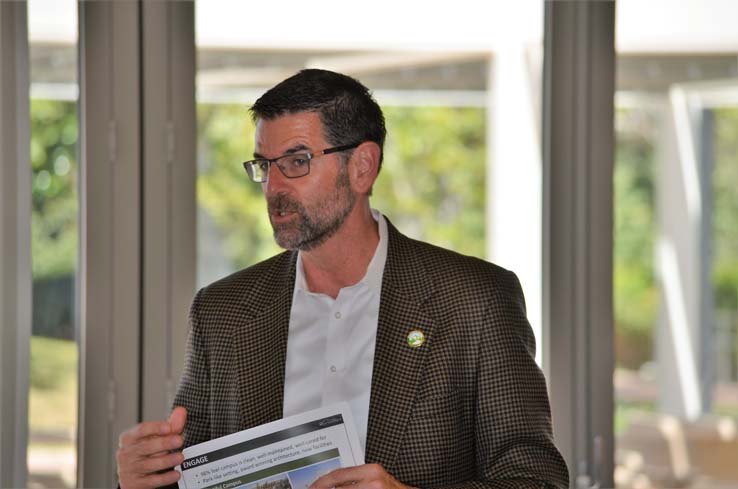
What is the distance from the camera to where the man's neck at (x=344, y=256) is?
68.0 inches

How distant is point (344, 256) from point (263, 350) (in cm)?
24

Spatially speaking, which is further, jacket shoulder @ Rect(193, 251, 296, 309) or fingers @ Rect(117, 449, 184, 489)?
jacket shoulder @ Rect(193, 251, 296, 309)

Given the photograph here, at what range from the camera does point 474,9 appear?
2.62 metres

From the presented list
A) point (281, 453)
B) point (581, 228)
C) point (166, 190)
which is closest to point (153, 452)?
point (281, 453)

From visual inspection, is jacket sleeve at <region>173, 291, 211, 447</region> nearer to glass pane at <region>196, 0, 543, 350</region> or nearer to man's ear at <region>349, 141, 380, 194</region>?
man's ear at <region>349, 141, 380, 194</region>

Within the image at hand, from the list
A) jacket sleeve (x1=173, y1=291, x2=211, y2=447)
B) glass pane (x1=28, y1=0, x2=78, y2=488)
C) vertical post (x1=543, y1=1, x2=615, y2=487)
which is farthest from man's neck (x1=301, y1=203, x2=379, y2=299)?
glass pane (x1=28, y1=0, x2=78, y2=488)

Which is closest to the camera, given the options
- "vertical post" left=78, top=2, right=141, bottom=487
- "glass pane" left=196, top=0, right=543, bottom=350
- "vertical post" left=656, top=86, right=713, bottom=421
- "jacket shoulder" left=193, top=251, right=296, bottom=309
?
"jacket shoulder" left=193, top=251, right=296, bottom=309

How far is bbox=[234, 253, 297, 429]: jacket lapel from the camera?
1.69 meters

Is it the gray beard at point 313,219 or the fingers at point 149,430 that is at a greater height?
the gray beard at point 313,219

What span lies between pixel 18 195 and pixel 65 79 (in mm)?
346

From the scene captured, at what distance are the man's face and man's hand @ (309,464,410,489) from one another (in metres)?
0.43

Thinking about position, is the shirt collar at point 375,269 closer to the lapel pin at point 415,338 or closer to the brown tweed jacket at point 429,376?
the brown tweed jacket at point 429,376

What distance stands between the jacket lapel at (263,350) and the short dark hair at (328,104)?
321 mm

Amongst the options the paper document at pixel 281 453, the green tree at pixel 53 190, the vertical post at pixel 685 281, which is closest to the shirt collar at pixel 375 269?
the paper document at pixel 281 453
